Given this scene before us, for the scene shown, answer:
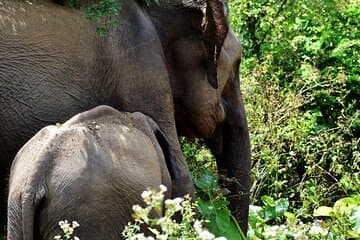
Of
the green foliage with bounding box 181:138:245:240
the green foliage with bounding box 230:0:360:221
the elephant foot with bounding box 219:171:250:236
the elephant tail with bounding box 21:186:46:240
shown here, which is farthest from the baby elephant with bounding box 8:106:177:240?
the green foliage with bounding box 230:0:360:221

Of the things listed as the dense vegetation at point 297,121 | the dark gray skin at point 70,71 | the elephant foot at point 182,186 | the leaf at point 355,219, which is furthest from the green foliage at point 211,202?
the leaf at point 355,219

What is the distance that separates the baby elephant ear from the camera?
19.9 feet

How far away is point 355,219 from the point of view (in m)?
6.56

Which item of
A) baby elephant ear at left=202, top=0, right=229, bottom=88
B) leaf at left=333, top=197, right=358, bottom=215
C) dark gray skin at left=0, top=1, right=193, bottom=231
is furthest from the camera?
leaf at left=333, top=197, right=358, bottom=215

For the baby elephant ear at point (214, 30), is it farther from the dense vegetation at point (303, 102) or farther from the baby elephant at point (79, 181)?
the baby elephant at point (79, 181)

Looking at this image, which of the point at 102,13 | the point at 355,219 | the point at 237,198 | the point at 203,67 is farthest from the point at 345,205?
the point at 102,13

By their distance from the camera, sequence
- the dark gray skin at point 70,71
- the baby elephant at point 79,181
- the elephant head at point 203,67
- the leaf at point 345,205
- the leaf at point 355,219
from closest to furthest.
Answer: the baby elephant at point 79,181, the dark gray skin at point 70,71, the elephant head at point 203,67, the leaf at point 355,219, the leaf at point 345,205

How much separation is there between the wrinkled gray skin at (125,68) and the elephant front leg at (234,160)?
0.06 meters

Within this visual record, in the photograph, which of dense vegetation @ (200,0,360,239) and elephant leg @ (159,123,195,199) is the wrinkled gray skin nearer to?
elephant leg @ (159,123,195,199)

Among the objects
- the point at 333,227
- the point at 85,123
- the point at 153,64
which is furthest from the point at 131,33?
the point at 333,227

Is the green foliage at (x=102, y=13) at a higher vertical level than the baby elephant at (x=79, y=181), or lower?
higher

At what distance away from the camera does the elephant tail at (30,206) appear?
458 centimetres

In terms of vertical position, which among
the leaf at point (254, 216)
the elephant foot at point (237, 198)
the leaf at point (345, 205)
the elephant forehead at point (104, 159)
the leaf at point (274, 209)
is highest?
the elephant forehead at point (104, 159)

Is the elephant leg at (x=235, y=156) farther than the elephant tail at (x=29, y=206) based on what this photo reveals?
Yes
